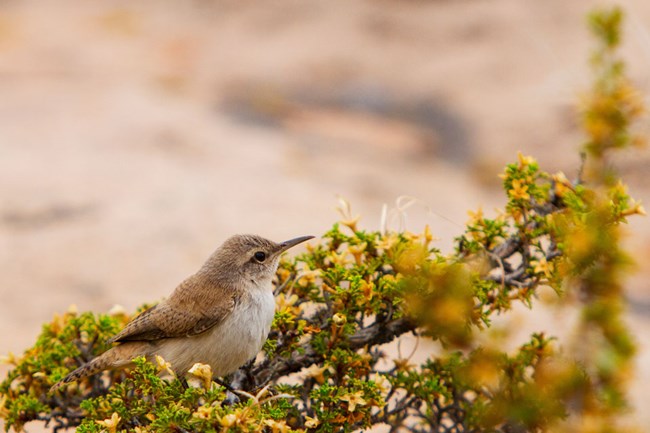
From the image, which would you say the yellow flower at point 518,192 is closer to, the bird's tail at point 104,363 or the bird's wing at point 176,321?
the bird's wing at point 176,321

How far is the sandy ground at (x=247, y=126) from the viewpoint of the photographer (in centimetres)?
831

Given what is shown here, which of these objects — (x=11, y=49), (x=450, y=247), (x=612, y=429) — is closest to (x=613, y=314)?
(x=612, y=429)

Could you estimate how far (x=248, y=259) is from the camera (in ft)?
12.8

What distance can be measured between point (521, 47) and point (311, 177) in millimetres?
3914

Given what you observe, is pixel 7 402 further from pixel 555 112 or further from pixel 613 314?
pixel 555 112

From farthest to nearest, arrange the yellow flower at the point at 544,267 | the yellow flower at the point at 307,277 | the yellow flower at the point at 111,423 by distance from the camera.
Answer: the yellow flower at the point at 307,277 < the yellow flower at the point at 544,267 < the yellow flower at the point at 111,423

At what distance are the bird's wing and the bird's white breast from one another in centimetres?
4

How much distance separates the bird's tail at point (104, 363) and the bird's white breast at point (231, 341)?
0.15 metres

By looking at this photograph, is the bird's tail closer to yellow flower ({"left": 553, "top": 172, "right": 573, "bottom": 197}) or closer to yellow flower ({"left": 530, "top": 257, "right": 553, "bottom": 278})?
yellow flower ({"left": 530, "top": 257, "right": 553, "bottom": 278})

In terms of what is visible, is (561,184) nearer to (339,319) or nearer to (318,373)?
(339,319)

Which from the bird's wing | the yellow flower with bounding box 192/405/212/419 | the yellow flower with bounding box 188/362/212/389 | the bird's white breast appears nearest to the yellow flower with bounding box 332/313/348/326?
the bird's white breast

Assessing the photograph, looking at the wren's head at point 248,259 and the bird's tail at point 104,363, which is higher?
the wren's head at point 248,259

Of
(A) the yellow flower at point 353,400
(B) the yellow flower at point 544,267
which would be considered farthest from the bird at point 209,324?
(B) the yellow flower at point 544,267

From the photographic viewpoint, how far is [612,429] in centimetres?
164
